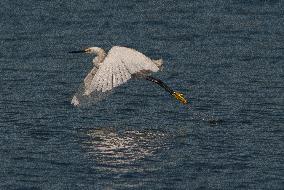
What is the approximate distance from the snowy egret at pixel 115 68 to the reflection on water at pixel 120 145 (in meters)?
0.81

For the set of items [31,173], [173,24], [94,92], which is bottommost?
[31,173]

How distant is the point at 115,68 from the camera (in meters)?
19.2

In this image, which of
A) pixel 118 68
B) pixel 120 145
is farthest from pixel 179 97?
pixel 120 145

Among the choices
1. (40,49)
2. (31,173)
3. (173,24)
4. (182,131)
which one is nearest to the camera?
(31,173)

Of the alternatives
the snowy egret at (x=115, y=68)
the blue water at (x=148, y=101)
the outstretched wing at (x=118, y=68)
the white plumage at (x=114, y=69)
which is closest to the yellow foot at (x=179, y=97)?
the blue water at (x=148, y=101)

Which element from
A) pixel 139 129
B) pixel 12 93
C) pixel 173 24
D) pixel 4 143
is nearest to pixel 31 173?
pixel 4 143

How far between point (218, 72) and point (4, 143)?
6.36m

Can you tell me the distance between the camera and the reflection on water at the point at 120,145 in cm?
1823

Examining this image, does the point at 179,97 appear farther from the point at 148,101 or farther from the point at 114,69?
the point at 114,69

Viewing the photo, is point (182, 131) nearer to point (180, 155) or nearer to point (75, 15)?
point (180, 155)

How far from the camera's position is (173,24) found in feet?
92.1

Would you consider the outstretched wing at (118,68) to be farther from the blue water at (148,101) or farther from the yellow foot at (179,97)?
the yellow foot at (179,97)

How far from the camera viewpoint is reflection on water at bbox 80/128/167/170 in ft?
59.8

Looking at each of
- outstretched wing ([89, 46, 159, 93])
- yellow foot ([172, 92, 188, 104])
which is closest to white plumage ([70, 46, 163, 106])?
outstretched wing ([89, 46, 159, 93])
